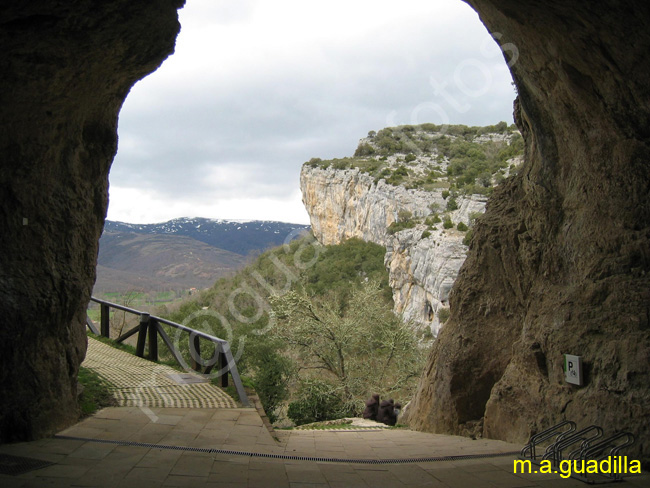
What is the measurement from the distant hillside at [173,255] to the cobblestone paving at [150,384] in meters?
29.3

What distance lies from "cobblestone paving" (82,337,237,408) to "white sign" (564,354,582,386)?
373cm

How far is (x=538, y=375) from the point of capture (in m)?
5.45

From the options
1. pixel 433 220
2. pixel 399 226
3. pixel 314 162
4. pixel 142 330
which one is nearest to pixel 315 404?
pixel 142 330

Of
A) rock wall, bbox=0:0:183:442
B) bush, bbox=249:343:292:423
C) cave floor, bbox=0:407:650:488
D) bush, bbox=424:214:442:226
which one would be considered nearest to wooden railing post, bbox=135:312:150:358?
bush, bbox=249:343:292:423

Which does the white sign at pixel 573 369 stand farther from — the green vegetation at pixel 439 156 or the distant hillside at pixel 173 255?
the distant hillside at pixel 173 255

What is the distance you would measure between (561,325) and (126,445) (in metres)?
4.15

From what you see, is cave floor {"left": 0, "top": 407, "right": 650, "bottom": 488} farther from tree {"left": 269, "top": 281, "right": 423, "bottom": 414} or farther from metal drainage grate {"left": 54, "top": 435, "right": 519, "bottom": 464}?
tree {"left": 269, "top": 281, "right": 423, "bottom": 414}

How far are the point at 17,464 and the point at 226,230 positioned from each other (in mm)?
78038

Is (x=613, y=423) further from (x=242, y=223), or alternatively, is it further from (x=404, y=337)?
(x=242, y=223)

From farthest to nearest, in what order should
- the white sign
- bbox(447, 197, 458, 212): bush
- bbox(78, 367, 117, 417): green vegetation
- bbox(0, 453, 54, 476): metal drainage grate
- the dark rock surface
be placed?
bbox(447, 197, 458, 212): bush → bbox(78, 367, 117, 417): green vegetation → the white sign → the dark rock surface → bbox(0, 453, 54, 476): metal drainage grate

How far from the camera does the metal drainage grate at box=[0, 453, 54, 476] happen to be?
3494 millimetres

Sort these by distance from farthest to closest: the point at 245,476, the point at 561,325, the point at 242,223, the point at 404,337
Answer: the point at 242,223, the point at 404,337, the point at 561,325, the point at 245,476

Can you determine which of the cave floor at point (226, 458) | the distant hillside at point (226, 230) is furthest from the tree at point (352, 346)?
the distant hillside at point (226, 230)

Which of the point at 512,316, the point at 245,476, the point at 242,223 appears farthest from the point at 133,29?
the point at 242,223
